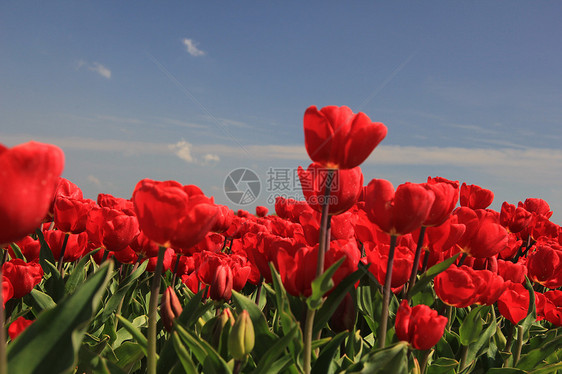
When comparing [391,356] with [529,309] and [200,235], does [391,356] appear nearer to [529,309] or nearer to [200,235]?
[200,235]

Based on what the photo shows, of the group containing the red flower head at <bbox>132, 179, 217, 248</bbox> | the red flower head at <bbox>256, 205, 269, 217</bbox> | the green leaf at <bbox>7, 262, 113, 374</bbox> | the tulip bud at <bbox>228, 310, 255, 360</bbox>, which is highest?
the red flower head at <bbox>132, 179, 217, 248</bbox>

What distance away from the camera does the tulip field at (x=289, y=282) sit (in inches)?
38.0

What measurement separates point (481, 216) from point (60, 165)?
2486 millimetres

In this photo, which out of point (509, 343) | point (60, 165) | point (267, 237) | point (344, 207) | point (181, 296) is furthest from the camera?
point (181, 296)

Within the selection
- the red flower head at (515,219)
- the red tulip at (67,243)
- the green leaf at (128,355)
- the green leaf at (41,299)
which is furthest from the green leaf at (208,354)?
the red flower head at (515,219)

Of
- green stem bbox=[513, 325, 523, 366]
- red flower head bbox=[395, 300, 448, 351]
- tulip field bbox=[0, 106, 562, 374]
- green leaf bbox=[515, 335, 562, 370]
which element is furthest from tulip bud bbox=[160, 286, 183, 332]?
green leaf bbox=[515, 335, 562, 370]

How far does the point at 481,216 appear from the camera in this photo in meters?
2.55

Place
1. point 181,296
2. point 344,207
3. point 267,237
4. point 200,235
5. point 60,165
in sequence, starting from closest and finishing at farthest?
1. point 60,165
2. point 200,235
3. point 344,207
4. point 267,237
5. point 181,296

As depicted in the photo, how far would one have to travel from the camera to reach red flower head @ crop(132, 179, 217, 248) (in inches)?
47.0

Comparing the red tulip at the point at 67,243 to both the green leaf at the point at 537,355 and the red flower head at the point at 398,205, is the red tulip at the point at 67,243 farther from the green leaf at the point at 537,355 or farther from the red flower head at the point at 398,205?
the green leaf at the point at 537,355

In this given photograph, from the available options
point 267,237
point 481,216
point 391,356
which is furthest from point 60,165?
point 481,216

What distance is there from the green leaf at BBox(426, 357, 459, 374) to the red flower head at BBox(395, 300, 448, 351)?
0.54 metres

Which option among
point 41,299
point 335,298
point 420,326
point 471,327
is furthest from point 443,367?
point 41,299

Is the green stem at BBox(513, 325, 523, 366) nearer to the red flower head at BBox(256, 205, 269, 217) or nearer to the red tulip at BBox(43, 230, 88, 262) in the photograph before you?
the red tulip at BBox(43, 230, 88, 262)
